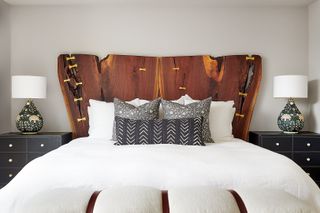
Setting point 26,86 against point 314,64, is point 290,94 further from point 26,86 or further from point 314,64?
point 26,86

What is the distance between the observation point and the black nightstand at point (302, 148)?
3162 millimetres

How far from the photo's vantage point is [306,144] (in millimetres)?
3178

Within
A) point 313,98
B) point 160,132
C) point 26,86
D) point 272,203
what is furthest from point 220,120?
point 26,86

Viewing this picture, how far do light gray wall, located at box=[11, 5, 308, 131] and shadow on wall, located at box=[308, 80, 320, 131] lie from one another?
1.61ft

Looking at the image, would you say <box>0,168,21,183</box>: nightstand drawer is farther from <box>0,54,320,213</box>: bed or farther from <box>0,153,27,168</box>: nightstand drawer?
<box>0,54,320,213</box>: bed

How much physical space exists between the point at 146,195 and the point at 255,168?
0.78 m

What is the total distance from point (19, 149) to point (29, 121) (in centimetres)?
32

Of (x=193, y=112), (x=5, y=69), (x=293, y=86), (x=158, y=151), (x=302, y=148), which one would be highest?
(x=5, y=69)

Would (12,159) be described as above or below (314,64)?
below

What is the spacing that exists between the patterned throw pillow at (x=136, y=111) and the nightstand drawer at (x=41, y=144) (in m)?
0.73

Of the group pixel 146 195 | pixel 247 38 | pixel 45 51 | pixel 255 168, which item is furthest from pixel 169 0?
pixel 146 195

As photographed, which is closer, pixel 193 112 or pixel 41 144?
pixel 193 112

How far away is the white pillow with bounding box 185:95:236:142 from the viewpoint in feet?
9.96

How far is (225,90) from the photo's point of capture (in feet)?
11.7
